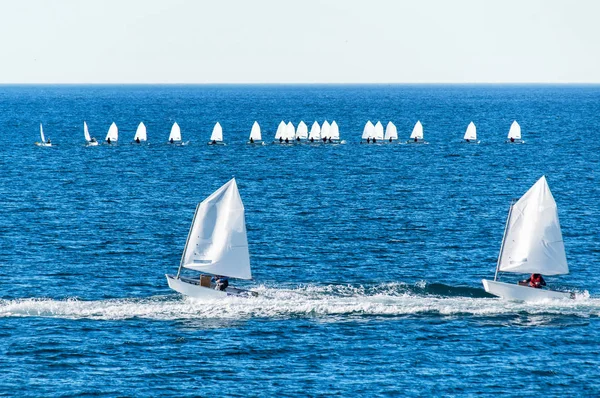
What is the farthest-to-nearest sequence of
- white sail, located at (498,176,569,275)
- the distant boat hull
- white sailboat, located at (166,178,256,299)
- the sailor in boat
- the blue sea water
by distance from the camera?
white sail, located at (498,176,569,275) < white sailboat, located at (166,178,256,299) < the sailor in boat < the distant boat hull < the blue sea water

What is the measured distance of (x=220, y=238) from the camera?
7550 centimetres

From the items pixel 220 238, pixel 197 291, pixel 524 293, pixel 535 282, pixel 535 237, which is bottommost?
pixel 197 291

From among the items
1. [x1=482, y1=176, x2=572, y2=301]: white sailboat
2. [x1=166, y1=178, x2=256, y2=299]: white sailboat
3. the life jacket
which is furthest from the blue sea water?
[x1=482, y1=176, x2=572, y2=301]: white sailboat

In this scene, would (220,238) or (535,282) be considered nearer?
(535,282)

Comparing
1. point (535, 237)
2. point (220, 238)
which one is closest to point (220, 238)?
point (220, 238)

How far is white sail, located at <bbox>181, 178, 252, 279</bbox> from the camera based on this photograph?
75188 millimetres

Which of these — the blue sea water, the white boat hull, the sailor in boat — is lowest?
the blue sea water

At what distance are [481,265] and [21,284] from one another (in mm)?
38634

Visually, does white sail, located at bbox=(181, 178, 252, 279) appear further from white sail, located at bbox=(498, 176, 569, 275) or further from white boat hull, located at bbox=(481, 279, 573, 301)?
white sail, located at bbox=(498, 176, 569, 275)

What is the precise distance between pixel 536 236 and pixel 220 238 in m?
24.2

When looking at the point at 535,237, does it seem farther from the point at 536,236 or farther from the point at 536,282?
the point at 536,282

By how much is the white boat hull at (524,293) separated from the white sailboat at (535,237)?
3333mm

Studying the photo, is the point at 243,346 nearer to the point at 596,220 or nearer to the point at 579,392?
the point at 579,392

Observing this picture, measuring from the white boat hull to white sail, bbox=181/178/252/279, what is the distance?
18458 millimetres
